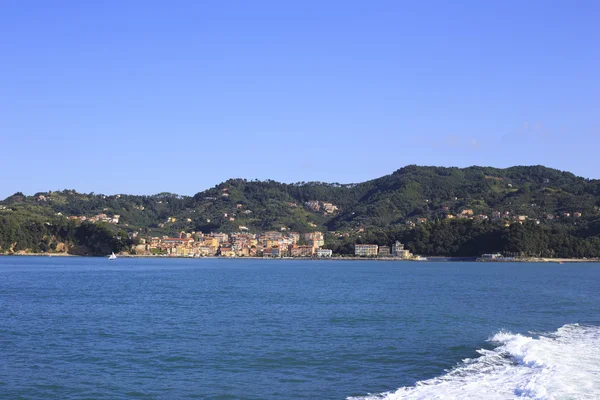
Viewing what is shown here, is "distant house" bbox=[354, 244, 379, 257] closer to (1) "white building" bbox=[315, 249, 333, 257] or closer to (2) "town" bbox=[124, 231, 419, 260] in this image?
(2) "town" bbox=[124, 231, 419, 260]

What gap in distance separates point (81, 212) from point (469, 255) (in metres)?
111

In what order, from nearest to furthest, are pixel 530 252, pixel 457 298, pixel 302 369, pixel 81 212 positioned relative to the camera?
pixel 302 369 < pixel 457 298 < pixel 530 252 < pixel 81 212

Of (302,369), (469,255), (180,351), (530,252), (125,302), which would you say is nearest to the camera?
(302,369)

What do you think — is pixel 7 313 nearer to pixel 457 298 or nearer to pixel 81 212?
pixel 457 298

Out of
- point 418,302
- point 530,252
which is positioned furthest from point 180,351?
point 530,252

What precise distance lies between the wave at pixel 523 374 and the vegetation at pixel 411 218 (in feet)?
305

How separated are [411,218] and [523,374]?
146m

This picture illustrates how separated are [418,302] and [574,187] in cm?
13226

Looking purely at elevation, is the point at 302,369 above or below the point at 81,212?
below

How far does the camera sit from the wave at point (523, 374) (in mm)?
12719

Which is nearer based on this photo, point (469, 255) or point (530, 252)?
point (530, 252)

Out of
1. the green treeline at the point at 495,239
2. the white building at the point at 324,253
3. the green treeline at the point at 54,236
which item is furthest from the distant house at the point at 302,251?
the green treeline at the point at 54,236

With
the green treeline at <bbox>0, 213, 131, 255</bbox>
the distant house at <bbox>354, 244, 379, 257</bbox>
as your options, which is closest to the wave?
the distant house at <bbox>354, 244, 379, 257</bbox>

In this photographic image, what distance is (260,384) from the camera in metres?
14.1
